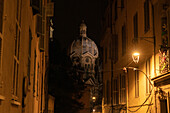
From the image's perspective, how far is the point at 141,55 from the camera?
61.8ft

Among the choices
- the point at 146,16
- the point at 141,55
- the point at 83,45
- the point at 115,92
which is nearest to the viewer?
the point at 146,16

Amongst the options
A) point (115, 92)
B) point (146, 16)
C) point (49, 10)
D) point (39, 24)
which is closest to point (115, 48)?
point (115, 92)

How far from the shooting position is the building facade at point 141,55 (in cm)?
1470

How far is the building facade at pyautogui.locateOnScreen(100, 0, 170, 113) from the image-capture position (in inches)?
579

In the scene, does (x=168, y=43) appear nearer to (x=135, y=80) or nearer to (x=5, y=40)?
(x=135, y=80)

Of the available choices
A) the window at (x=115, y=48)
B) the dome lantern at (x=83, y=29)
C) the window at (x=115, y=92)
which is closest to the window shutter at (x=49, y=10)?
the window at (x=115, y=48)

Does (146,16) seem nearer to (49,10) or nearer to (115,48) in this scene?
(49,10)

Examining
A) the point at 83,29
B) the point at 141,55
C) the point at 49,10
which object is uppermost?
the point at 83,29

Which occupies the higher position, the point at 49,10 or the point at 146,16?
the point at 49,10

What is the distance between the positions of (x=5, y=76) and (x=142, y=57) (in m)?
14.4

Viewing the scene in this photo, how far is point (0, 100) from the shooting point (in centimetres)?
475

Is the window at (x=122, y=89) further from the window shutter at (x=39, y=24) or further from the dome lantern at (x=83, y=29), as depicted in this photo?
the dome lantern at (x=83, y=29)

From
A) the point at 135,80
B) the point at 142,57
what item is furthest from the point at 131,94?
the point at 142,57

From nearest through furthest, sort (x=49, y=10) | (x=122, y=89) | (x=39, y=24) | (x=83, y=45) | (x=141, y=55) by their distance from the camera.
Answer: (x=39, y=24), (x=141, y=55), (x=49, y=10), (x=122, y=89), (x=83, y=45)
